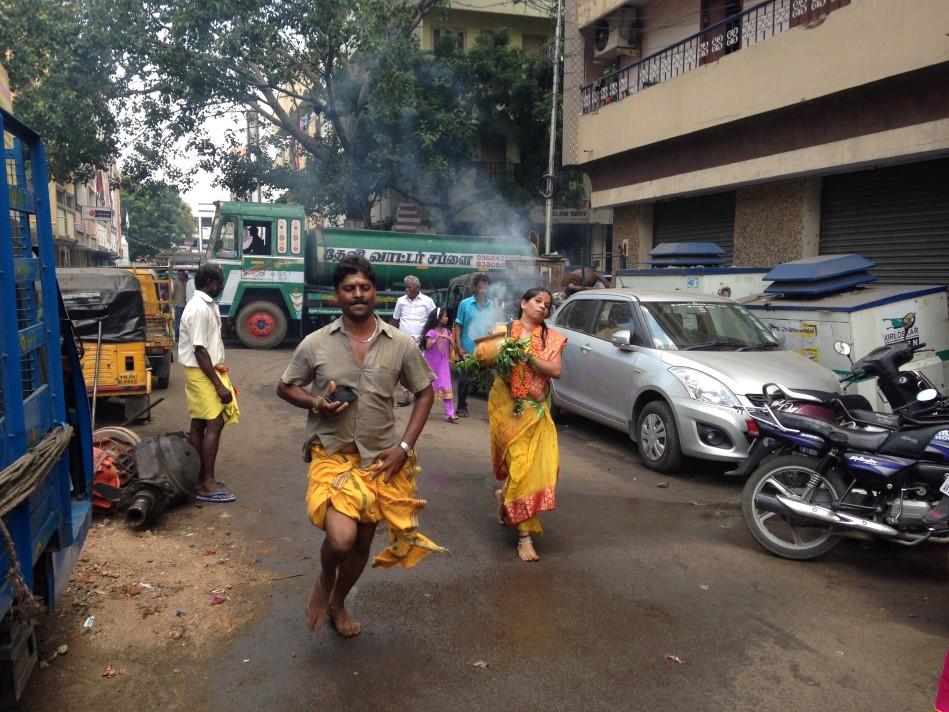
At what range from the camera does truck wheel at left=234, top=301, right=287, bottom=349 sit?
Result: 1725 centimetres

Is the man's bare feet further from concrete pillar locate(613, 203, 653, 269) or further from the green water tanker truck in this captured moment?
concrete pillar locate(613, 203, 653, 269)

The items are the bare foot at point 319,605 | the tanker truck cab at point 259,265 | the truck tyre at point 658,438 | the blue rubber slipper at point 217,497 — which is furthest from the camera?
the tanker truck cab at point 259,265

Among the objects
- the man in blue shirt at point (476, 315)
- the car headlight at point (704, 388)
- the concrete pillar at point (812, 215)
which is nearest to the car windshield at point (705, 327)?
the car headlight at point (704, 388)

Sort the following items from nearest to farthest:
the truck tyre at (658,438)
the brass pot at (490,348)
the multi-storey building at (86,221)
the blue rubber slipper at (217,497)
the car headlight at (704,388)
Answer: the brass pot at (490,348), the blue rubber slipper at (217,497), the car headlight at (704,388), the truck tyre at (658,438), the multi-storey building at (86,221)

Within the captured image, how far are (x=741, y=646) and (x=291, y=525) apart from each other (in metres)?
3.05

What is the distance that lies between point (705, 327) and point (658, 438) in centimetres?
125

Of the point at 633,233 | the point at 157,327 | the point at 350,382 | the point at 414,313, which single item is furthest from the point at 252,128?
the point at 350,382

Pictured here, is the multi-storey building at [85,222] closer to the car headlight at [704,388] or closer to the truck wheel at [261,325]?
the truck wheel at [261,325]

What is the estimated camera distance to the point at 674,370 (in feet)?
22.7

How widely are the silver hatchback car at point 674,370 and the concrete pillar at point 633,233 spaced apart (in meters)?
8.55

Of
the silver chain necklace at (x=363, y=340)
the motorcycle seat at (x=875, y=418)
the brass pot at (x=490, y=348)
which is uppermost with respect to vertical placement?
the silver chain necklace at (x=363, y=340)

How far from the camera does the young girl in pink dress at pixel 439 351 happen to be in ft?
31.0

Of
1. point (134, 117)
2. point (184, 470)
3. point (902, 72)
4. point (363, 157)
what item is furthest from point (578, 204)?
point (184, 470)

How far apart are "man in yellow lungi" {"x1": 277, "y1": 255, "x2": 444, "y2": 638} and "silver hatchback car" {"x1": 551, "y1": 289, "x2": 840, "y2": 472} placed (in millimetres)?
3790
